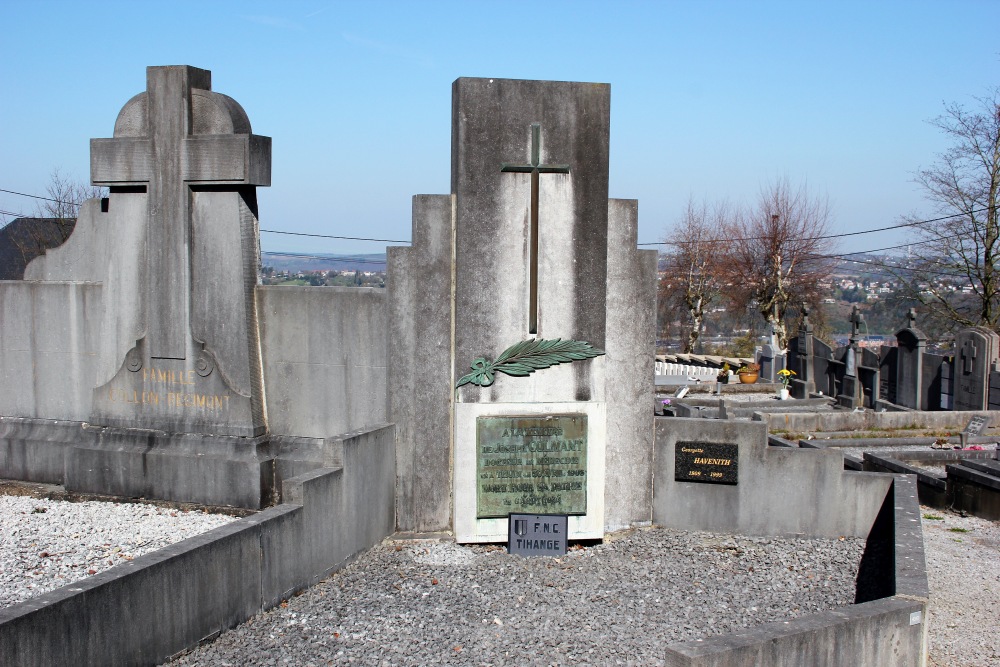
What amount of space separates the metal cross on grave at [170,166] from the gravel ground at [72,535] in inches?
68.7

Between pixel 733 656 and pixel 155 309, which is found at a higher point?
pixel 155 309

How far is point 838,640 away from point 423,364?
15.6ft

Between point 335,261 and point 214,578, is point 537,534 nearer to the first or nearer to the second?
point 214,578

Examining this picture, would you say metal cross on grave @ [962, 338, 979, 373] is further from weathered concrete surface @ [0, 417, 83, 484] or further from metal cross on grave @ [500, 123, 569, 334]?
weathered concrete surface @ [0, 417, 83, 484]

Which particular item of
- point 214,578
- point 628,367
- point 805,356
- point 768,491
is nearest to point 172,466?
point 214,578

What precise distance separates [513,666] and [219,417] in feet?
16.3

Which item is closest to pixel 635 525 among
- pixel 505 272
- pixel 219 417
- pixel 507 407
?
pixel 507 407

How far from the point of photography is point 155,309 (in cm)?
1000

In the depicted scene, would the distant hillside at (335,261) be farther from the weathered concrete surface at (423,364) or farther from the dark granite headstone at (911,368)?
the dark granite headstone at (911,368)

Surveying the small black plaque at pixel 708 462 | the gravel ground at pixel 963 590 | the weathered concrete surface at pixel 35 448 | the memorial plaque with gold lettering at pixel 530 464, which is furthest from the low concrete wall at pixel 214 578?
the gravel ground at pixel 963 590

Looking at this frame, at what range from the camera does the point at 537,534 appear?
29.4 feet

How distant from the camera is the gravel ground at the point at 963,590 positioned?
7059 millimetres

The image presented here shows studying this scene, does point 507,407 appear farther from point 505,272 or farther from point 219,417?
point 219,417

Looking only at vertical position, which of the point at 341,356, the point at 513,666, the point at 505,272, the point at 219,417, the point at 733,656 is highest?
the point at 505,272
